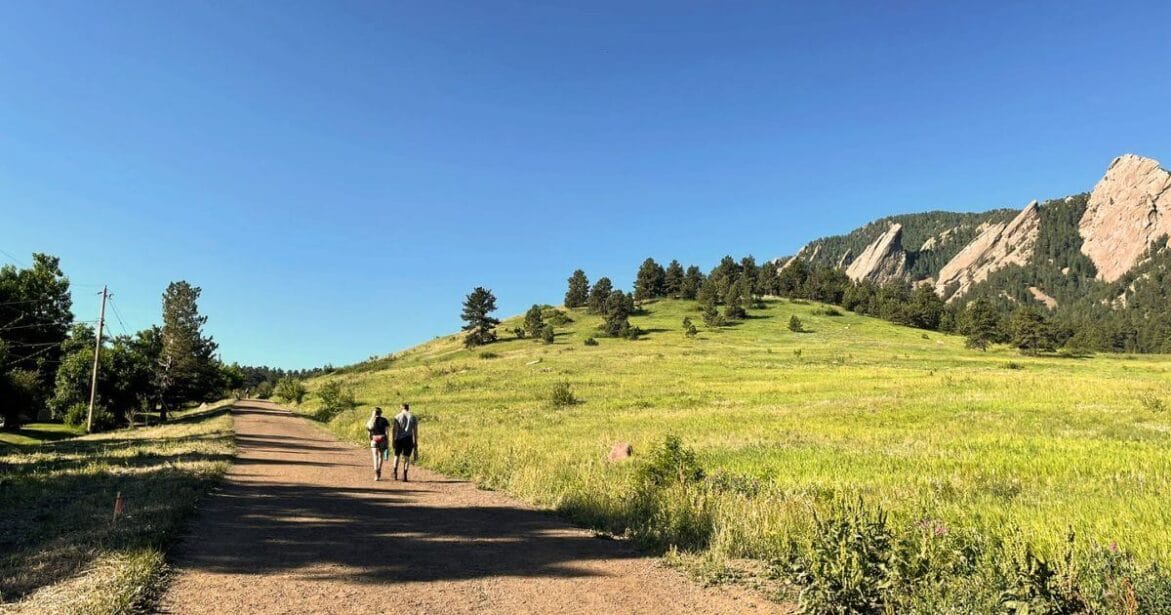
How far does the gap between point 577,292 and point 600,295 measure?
9477mm

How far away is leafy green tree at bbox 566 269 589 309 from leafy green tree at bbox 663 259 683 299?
814 inches

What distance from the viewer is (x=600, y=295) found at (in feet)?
469

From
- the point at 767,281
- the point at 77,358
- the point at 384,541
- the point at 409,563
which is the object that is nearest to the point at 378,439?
the point at 384,541

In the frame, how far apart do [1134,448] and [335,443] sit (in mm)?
31813

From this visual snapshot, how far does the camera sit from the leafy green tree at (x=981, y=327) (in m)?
98.9

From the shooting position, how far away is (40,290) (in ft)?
224

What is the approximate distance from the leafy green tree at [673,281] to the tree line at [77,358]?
103031mm

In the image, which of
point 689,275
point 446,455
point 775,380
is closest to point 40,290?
point 446,455

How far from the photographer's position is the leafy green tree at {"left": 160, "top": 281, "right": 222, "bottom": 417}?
70.7m

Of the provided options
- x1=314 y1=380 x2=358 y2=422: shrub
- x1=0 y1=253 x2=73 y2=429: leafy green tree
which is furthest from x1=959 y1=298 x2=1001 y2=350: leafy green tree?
x1=0 y1=253 x2=73 y2=429: leafy green tree

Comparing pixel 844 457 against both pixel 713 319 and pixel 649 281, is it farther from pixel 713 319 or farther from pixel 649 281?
pixel 649 281

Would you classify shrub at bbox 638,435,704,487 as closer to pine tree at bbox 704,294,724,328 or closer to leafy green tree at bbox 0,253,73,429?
leafy green tree at bbox 0,253,73,429

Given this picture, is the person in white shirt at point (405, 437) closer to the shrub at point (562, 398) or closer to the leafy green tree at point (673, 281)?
the shrub at point (562, 398)

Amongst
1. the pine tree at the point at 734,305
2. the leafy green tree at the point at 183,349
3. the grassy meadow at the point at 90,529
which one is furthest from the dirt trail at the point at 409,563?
the pine tree at the point at 734,305
